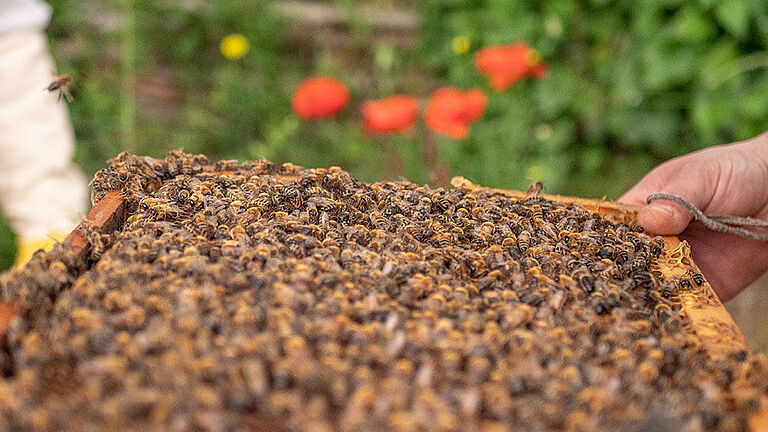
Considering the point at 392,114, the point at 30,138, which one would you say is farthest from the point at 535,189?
the point at 30,138

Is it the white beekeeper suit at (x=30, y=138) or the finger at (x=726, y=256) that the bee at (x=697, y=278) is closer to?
the finger at (x=726, y=256)

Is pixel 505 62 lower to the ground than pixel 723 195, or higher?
higher

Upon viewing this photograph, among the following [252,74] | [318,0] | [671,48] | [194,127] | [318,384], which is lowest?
[318,384]

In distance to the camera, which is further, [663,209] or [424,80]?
[424,80]

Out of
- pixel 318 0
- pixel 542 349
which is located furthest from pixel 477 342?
pixel 318 0

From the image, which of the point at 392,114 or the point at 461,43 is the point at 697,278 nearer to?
the point at 392,114

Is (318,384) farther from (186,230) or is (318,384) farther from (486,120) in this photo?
(486,120)
